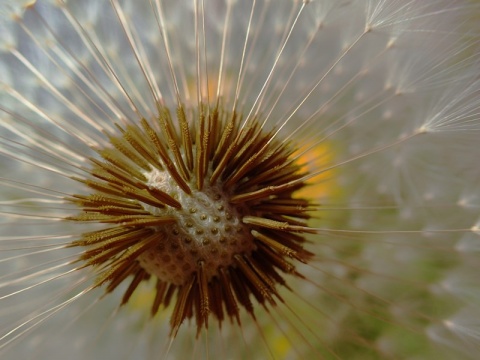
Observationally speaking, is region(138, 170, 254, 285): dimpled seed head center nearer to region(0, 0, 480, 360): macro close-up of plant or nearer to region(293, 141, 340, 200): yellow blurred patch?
region(0, 0, 480, 360): macro close-up of plant

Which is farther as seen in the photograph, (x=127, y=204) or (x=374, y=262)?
(x=374, y=262)

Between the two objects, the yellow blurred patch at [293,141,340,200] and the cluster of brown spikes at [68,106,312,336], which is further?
the yellow blurred patch at [293,141,340,200]

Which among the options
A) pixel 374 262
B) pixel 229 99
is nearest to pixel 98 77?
pixel 229 99

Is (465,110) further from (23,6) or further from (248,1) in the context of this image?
(23,6)

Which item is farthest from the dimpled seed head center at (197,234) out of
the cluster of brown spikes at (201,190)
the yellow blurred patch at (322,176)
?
the yellow blurred patch at (322,176)

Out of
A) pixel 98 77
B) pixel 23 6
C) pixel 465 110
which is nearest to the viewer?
pixel 465 110

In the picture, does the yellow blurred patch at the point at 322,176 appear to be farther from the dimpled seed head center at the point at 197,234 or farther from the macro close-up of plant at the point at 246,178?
the dimpled seed head center at the point at 197,234

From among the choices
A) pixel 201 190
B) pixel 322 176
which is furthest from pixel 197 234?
pixel 322 176

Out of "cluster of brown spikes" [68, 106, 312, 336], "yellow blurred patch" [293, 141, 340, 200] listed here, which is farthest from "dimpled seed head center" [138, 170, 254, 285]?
"yellow blurred patch" [293, 141, 340, 200]
